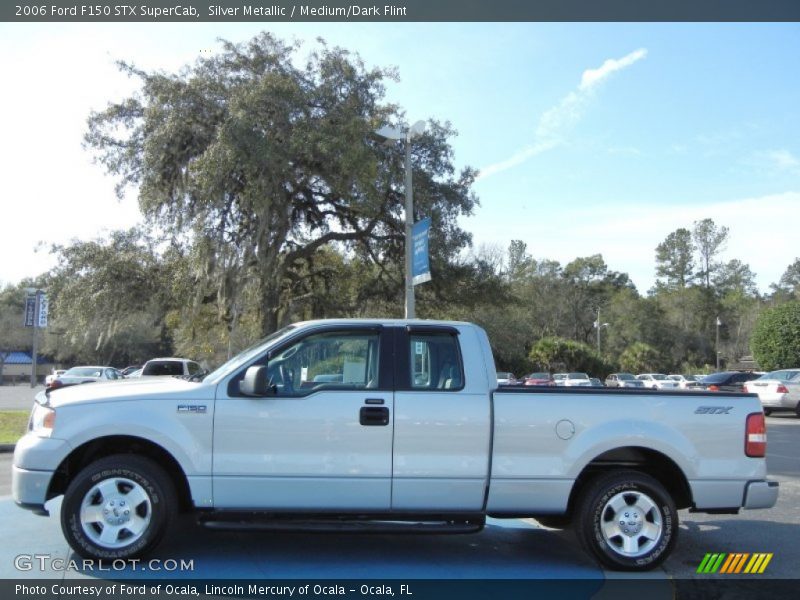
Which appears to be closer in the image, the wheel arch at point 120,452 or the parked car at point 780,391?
the wheel arch at point 120,452

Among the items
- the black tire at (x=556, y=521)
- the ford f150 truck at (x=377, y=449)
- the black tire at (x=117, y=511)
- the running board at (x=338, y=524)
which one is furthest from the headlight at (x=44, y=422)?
the black tire at (x=556, y=521)

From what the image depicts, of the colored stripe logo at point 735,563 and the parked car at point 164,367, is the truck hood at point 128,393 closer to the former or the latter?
the colored stripe logo at point 735,563

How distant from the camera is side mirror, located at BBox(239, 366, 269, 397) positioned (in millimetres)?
5215

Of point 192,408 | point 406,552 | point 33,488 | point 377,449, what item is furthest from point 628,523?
point 33,488

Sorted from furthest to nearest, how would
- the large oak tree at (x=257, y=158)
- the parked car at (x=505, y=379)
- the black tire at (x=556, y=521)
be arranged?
the large oak tree at (x=257, y=158) < the parked car at (x=505, y=379) < the black tire at (x=556, y=521)

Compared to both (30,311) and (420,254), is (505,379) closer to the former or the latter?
(420,254)

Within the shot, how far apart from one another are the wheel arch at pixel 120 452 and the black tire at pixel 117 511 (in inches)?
7.5

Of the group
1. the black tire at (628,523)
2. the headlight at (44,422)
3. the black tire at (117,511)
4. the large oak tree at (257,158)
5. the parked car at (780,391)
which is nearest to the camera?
the black tire at (117,511)

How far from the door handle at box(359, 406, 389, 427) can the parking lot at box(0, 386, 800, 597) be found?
1119mm

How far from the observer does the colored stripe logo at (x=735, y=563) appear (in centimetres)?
568

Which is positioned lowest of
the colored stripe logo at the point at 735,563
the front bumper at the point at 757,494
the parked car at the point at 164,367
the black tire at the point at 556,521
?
the colored stripe logo at the point at 735,563

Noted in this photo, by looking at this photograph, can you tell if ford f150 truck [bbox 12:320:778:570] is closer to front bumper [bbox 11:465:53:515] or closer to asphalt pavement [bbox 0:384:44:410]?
front bumper [bbox 11:465:53:515]

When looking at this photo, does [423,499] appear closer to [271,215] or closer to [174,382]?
[174,382]

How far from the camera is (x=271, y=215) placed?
1917 cm
